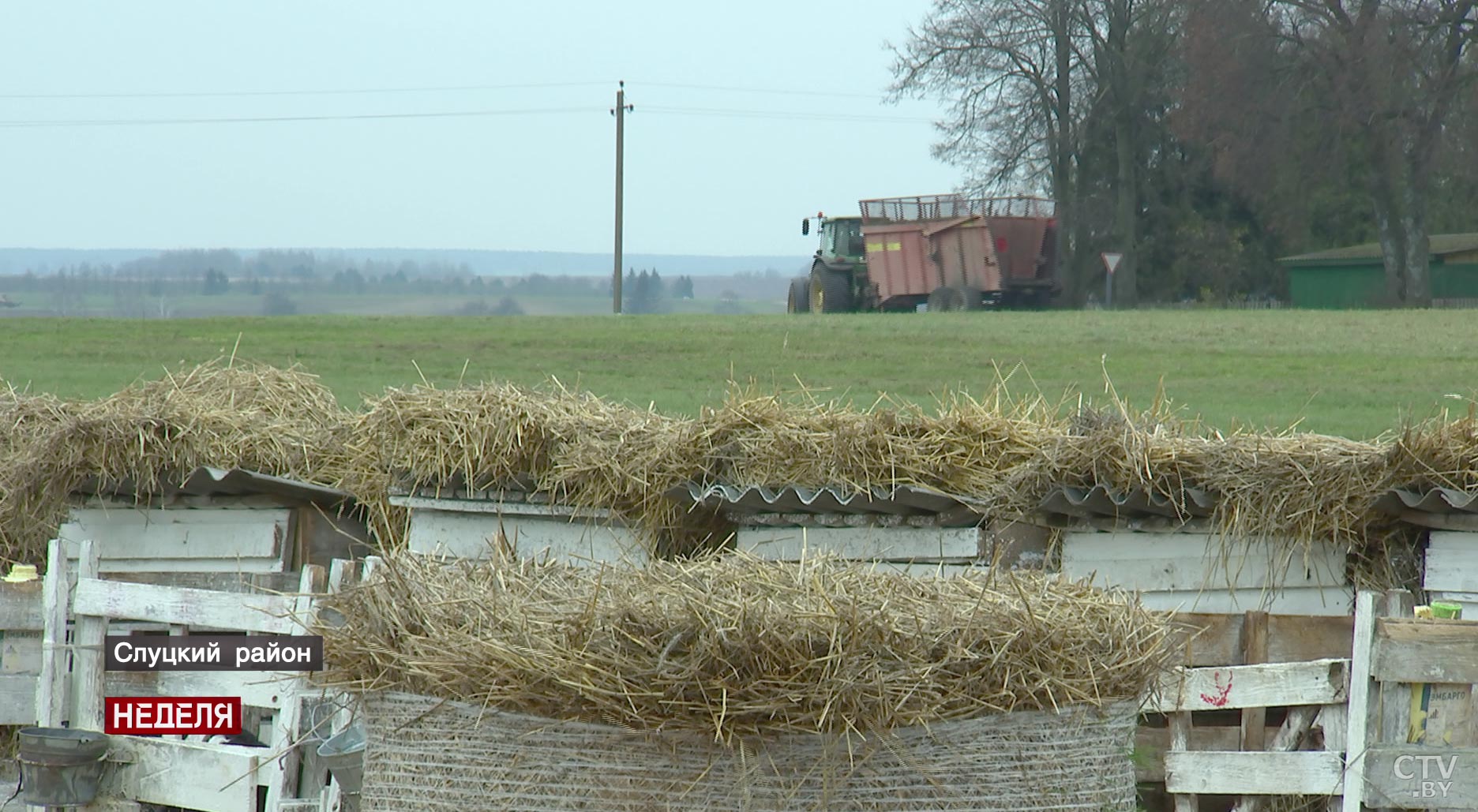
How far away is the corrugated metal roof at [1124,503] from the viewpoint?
24.0 feet

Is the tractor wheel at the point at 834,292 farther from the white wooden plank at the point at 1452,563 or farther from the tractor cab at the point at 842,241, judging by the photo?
the white wooden plank at the point at 1452,563

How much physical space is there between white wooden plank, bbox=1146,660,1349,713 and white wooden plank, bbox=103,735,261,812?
10.9 feet

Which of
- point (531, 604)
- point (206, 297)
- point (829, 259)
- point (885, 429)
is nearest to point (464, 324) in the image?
point (206, 297)

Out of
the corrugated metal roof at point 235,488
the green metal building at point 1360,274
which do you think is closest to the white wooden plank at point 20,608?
the corrugated metal roof at point 235,488

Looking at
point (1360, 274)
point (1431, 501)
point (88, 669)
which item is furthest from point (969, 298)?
point (88, 669)

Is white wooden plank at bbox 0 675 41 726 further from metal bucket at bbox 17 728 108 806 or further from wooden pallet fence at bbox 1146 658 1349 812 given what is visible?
wooden pallet fence at bbox 1146 658 1349 812

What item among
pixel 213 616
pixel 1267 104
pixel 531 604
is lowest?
pixel 213 616

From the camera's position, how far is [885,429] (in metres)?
7.80

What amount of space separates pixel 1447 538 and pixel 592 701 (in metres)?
4.52

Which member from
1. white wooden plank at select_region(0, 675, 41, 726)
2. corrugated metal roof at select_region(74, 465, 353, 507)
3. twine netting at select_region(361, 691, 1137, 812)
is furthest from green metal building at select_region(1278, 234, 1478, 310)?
twine netting at select_region(361, 691, 1137, 812)

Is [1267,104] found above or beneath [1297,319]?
above

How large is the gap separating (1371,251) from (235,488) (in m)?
44.5

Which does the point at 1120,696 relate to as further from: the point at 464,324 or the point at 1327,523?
the point at 464,324

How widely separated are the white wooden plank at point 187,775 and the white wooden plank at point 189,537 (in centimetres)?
252
